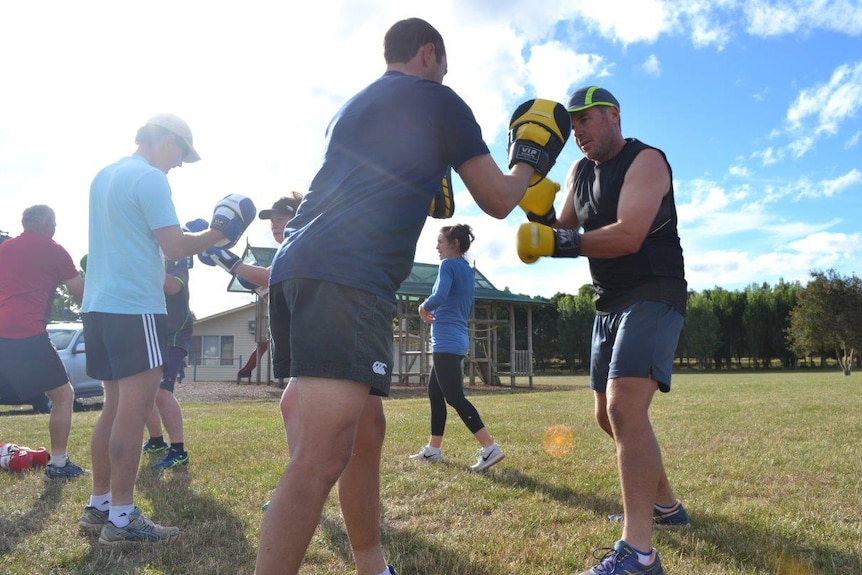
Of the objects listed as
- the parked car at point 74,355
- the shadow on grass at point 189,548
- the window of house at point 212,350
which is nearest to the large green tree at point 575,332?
the window of house at point 212,350

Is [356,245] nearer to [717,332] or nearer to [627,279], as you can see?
[627,279]

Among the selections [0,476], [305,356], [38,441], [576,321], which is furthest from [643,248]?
[576,321]

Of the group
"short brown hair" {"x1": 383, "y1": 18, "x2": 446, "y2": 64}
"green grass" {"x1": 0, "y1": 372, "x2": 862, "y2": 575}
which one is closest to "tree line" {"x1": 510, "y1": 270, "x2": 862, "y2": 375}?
"green grass" {"x1": 0, "y1": 372, "x2": 862, "y2": 575}

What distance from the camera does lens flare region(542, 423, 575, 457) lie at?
5936mm

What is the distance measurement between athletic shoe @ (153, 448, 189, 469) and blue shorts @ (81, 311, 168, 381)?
1.88 meters

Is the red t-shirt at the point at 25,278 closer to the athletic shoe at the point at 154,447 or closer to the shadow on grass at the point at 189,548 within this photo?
the athletic shoe at the point at 154,447

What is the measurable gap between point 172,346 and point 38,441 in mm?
2355

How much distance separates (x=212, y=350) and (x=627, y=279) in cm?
3290

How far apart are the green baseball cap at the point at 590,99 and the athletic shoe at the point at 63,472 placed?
14.1ft

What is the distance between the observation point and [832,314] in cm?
4009

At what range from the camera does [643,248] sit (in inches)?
118

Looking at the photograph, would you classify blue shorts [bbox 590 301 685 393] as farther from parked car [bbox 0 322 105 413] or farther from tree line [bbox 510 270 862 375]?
tree line [bbox 510 270 862 375]

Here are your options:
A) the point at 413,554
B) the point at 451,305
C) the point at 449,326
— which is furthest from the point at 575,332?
the point at 413,554

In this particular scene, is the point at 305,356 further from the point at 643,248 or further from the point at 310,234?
the point at 643,248
